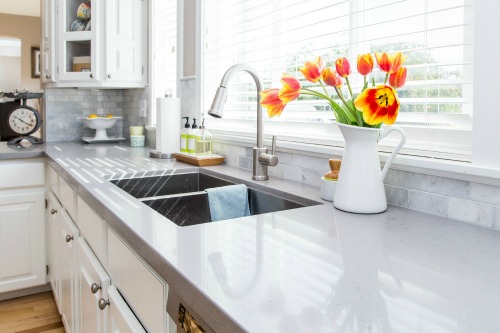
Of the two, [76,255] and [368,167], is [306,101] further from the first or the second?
[76,255]

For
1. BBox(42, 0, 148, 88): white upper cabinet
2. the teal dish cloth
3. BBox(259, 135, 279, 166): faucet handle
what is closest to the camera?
the teal dish cloth

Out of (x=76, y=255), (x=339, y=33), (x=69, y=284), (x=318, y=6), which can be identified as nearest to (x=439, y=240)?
(x=339, y=33)

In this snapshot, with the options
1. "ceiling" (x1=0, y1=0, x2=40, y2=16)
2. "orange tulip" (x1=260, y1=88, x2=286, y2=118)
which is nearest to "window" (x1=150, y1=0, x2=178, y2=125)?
"orange tulip" (x1=260, y1=88, x2=286, y2=118)

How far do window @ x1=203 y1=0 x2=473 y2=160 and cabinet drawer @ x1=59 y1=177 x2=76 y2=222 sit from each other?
79 cm

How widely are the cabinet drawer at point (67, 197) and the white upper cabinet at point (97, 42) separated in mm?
1076

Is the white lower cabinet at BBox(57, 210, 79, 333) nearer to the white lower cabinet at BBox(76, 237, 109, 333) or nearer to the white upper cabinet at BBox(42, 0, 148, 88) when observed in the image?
the white lower cabinet at BBox(76, 237, 109, 333)

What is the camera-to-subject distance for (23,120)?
118 inches

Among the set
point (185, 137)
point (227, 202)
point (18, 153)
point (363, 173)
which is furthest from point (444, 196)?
point (18, 153)

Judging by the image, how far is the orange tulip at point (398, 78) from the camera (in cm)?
103

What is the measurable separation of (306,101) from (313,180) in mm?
313

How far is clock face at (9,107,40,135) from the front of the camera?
2.96 m

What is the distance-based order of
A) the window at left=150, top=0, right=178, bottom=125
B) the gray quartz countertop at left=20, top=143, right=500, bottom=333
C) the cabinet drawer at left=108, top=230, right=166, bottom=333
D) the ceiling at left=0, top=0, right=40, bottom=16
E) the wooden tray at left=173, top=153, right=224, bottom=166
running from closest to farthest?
1. the gray quartz countertop at left=20, top=143, right=500, bottom=333
2. the cabinet drawer at left=108, top=230, right=166, bottom=333
3. the wooden tray at left=173, top=153, right=224, bottom=166
4. the window at left=150, top=0, right=178, bottom=125
5. the ceiling at left=0, top=0, right=40, bottom=16

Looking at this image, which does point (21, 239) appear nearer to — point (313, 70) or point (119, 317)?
point (119, 317)

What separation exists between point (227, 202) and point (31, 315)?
175cm
